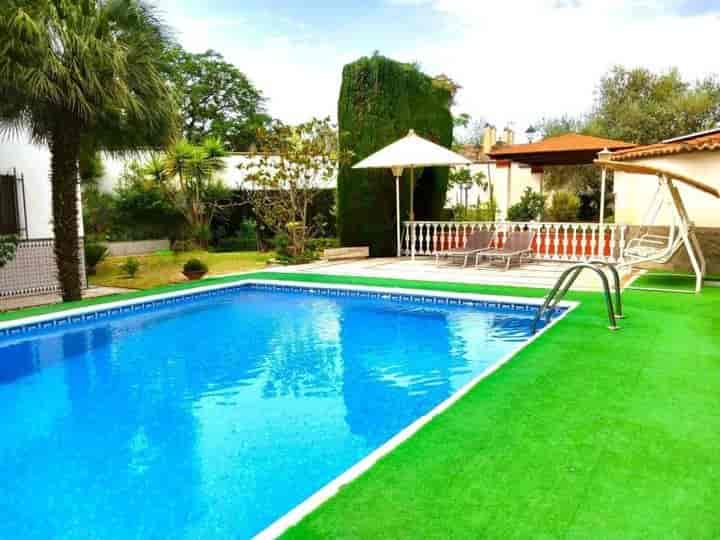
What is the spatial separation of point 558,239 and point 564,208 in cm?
1010

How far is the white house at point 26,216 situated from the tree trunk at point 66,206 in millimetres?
2354

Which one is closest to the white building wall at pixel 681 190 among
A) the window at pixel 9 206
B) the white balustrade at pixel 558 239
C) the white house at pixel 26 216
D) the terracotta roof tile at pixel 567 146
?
the white balustrade at pixel 558 239

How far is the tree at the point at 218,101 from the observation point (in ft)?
119

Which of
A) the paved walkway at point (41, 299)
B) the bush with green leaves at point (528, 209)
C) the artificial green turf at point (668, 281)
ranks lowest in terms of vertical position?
the paved walkway at point (41, 299)

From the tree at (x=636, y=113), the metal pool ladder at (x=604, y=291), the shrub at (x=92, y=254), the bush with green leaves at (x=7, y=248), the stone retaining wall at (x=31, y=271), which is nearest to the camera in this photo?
the metal pool ladder at (x=604, y=291)

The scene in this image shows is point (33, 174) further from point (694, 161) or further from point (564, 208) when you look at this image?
point (564, 208)

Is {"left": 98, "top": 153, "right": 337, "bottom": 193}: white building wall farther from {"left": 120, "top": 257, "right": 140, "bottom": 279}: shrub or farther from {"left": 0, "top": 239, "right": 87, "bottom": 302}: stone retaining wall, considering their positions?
{"left": 0, "top": 239, "right": 87, "bottom": 302}: stone retaining wall

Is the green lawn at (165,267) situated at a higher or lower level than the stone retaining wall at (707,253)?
lower

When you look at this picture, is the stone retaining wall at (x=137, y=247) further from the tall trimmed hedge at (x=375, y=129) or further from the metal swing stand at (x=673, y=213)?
the metal swing stand at (x=673, y=213)

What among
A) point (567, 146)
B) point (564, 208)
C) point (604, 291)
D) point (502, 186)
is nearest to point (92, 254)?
point (604, 291)

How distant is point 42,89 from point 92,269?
733cm

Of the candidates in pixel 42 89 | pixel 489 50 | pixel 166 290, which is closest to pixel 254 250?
pixel 166 290

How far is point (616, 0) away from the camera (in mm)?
22703

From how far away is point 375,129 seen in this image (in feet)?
51.5
